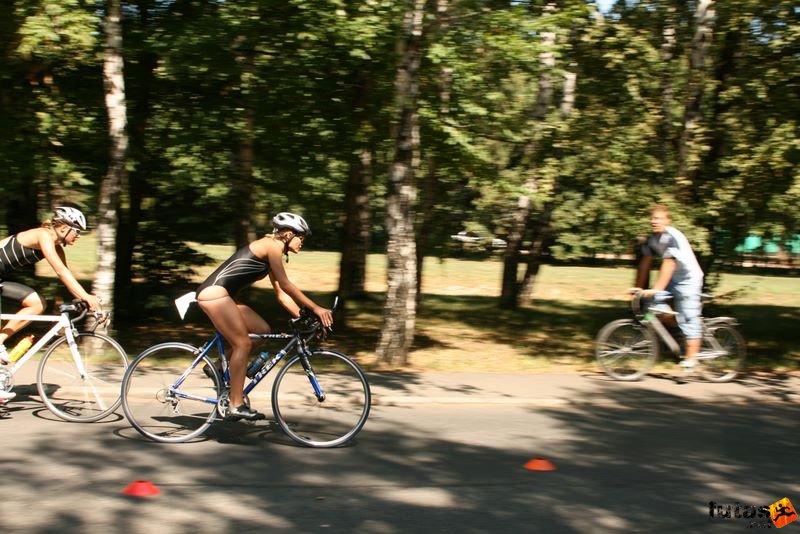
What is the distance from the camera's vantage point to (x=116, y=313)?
14.3m

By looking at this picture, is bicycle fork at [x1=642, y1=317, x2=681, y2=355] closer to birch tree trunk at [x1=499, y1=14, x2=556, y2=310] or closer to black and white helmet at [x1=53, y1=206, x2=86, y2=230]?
birch tree trunk at [x1=499, y1=14, x2=556, y2=310]

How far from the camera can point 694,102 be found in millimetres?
12703

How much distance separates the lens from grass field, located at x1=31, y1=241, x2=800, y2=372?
12.7 meters

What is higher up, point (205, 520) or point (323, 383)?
point (323, 383)

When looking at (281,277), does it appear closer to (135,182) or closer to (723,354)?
(723,354)

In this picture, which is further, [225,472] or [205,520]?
[225,472]

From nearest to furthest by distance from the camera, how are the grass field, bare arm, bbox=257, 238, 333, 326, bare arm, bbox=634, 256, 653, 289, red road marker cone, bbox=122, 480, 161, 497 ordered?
1. red road marker cone, bbox=122, 480, 161, 497
2. bare arm, bbox=257, 238, 333, 326
3. bare arm, bbox=634, 256, 653, 289
4. the grass field

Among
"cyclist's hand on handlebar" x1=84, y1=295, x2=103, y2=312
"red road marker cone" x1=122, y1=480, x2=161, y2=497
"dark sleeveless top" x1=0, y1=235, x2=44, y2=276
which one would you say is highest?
"dark sleeveless top" x1=0, y1=235, x2=44, y2=276

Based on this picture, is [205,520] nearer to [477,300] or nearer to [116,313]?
[116,313]

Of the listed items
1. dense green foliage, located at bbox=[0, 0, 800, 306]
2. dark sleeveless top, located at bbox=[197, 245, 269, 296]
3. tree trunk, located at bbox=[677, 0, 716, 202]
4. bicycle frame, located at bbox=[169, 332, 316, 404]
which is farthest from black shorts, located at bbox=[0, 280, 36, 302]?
tree trunk, located at bbox=[677, 0, 716, 202]

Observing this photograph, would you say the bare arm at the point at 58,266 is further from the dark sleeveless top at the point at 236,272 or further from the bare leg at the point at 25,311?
the dark sleeveless top at the point at 236,272

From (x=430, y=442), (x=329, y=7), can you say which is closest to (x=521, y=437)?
(x=430, y=442)

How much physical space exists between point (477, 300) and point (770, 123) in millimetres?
10771

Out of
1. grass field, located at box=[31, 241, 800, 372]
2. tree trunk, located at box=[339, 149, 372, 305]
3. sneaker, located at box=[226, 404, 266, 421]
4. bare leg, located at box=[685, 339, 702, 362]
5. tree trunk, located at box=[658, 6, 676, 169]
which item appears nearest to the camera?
sneaker, located at box=[226, 404, 266, 421]
